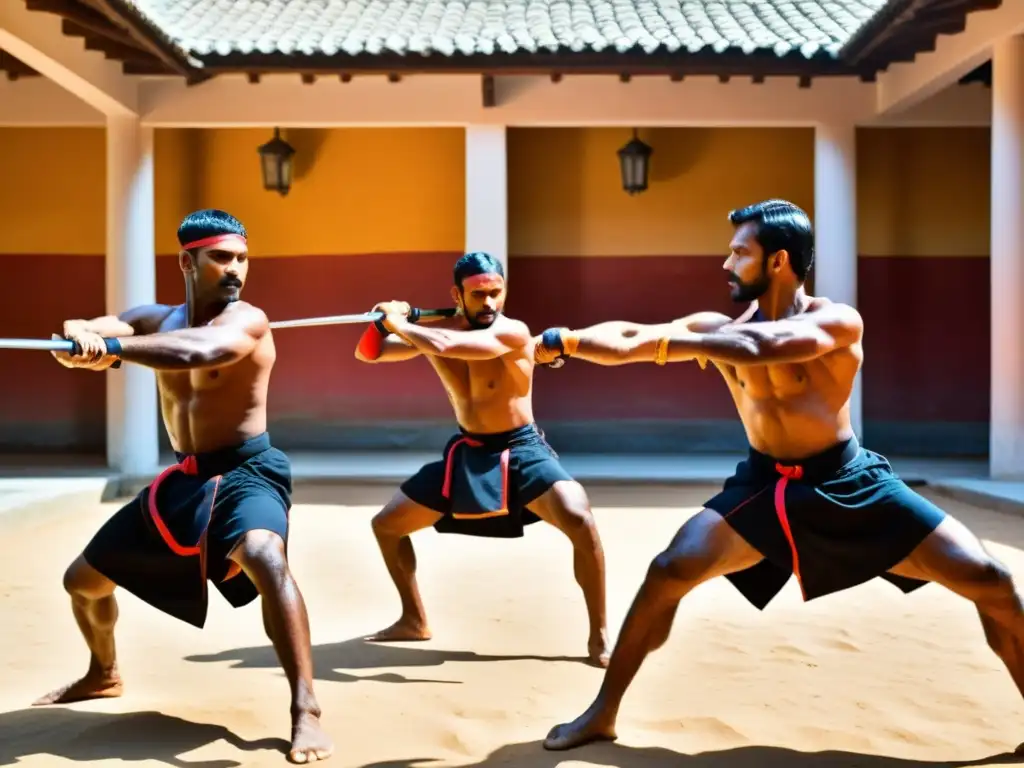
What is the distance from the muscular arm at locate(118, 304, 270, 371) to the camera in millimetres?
2967

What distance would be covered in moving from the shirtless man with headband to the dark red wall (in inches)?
304

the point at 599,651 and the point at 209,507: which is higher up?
the point at 209,507

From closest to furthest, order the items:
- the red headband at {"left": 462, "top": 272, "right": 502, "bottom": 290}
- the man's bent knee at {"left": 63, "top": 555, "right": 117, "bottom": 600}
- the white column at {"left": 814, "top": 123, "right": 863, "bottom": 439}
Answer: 1. the man's bent knee at {"left": 63, "top": 555, "right": 117, "bottom": 600}
2. the red headband at {"left": 462, "top": 272, "right": 502, "bottom": 290}
3. the white column at {"left": 814, "top": 123, "right": 863, "bottom": 439}

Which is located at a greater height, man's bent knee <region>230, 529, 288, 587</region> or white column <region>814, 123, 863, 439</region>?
white column <region>814, 123, 863, 439</region>

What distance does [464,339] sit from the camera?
13.4 ft

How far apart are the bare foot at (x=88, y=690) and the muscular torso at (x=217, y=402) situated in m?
0.83

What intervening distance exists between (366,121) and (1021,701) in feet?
24.1

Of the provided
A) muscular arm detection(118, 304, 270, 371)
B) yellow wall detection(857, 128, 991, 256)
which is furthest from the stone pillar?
muscular arm detection(118, 304, 270, 371)

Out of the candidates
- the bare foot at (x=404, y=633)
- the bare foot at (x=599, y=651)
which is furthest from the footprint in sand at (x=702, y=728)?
the bare foot at (x=404, y=633)

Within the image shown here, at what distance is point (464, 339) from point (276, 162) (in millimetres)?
6997

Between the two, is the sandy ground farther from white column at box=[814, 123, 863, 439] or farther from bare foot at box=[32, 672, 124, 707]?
white column at box=[814, 123, 863, 439]

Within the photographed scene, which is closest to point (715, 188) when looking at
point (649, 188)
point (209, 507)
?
point (649, 188)

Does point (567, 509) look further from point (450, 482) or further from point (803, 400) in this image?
point (803, 400)

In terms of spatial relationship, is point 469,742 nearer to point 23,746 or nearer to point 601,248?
point 23,746
